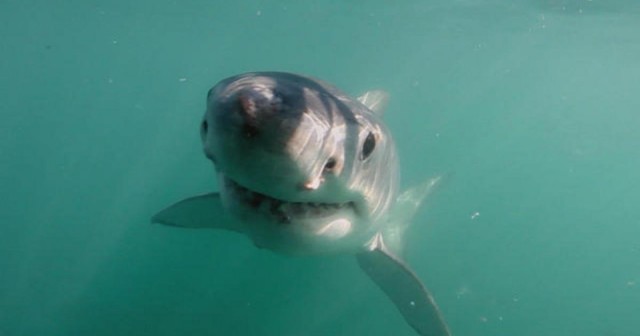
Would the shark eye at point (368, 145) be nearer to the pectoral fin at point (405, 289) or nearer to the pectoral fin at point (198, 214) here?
the pectoral fin at point (198, 214)

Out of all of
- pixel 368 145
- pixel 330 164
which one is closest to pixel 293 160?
pixel 330 164

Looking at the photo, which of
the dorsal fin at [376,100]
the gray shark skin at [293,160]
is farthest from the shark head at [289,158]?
the dorsal fin at [376,100]

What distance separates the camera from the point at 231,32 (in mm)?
47031

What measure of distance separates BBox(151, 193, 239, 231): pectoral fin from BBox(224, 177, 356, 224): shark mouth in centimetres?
→ 293

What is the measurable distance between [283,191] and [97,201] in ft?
79.9

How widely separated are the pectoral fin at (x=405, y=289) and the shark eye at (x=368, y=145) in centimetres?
338

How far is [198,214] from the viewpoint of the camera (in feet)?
22.7

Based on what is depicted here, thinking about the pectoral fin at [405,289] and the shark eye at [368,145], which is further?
the pectoral fin at [405,289]

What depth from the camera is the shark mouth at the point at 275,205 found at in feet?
10.4

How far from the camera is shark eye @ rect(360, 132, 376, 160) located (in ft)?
11.1

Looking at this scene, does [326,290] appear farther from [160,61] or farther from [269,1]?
[160,61]

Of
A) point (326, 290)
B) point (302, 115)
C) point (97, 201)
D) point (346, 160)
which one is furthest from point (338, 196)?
point (97, 201)

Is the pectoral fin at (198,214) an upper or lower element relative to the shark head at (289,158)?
lower

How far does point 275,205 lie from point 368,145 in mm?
714
